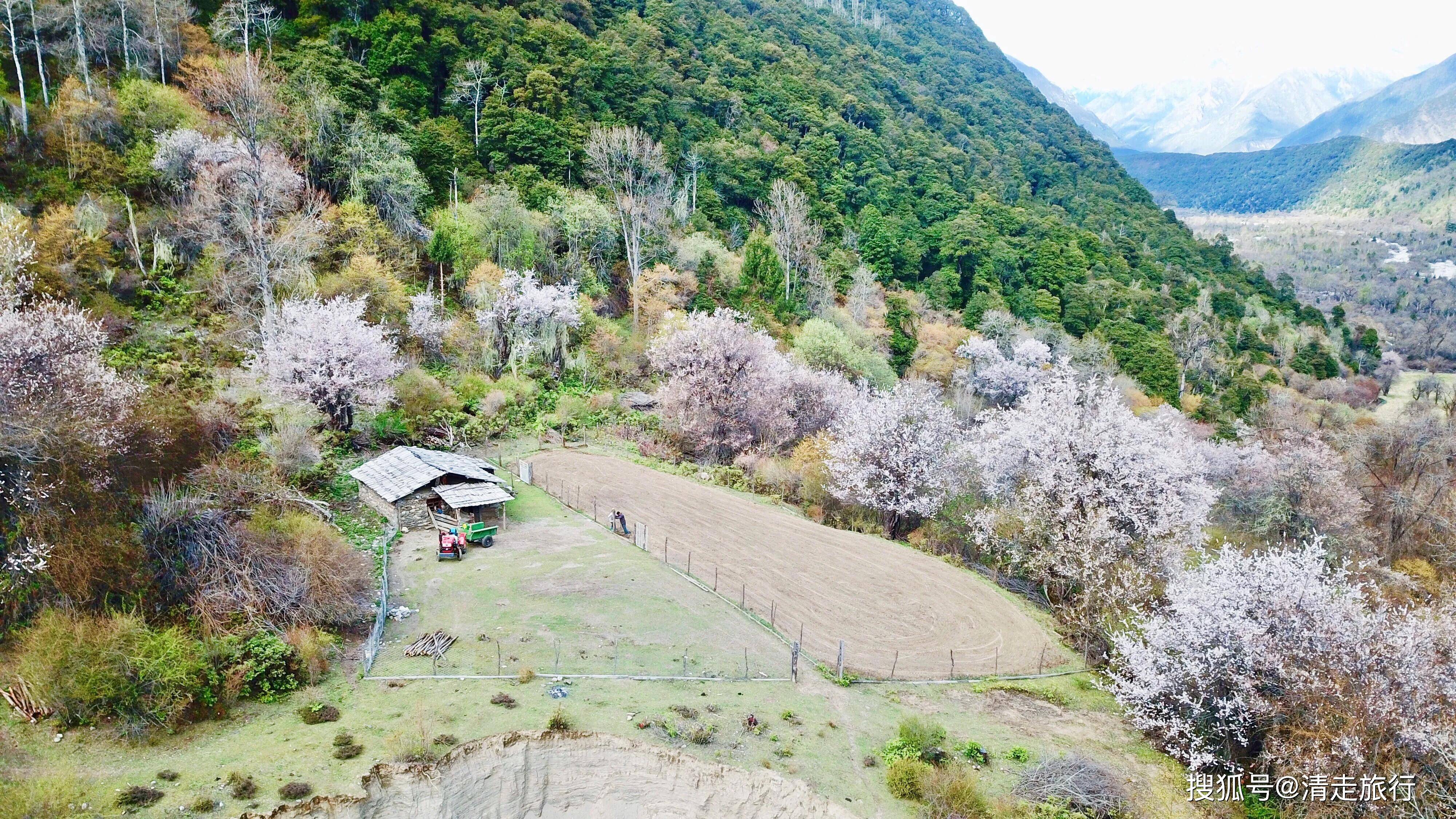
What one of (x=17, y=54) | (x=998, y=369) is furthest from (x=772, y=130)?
(x=17, y=54)

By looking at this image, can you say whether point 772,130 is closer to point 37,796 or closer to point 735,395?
point 735,395

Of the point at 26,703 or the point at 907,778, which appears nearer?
the point at 26,703

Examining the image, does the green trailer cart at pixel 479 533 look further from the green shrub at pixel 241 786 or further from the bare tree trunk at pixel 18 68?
the bare tree trunk at pixel 18 68

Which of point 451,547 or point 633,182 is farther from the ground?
point 633,182

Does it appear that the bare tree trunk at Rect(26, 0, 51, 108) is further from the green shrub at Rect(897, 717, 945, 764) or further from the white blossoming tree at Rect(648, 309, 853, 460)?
the green shrub at Rect(897, 717, 945, 764)

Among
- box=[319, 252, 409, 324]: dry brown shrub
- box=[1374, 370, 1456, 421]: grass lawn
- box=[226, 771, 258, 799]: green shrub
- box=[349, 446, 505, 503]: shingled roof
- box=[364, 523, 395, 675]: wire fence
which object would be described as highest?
box=[319, 252, 409, 324]: dry brown shrub

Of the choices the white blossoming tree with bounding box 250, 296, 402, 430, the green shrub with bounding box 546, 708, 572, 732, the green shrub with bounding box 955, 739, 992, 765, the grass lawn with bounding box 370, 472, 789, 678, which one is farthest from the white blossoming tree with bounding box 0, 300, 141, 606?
the green shrub with bounding box 955, 739, 992, 765

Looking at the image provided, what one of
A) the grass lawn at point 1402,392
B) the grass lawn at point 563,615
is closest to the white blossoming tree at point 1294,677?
the grass lawn at point 563,615
